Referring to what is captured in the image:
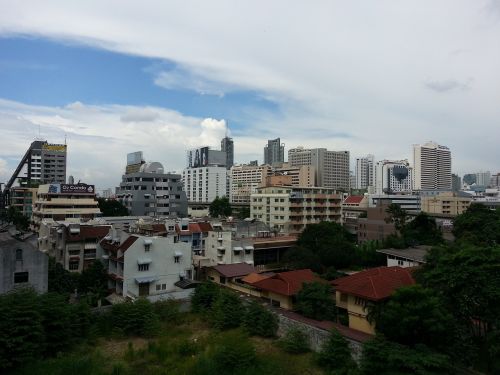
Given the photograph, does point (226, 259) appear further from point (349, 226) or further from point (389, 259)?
point (349, 226)

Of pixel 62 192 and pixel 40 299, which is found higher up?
pixel 62 192

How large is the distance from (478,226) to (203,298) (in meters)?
25.8

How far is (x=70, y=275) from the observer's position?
3148 centimetres

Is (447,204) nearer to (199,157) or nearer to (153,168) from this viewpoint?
(153,168)

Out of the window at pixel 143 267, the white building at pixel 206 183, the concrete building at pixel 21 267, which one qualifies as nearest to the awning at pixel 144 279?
the window at pixel 143 267

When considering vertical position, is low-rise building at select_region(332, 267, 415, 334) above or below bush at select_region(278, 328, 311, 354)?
above

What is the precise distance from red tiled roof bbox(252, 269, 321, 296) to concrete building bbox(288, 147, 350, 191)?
123m

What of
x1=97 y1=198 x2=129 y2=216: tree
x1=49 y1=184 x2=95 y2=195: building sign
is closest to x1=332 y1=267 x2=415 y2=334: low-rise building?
x1=49 y1=184 x2=95 y2=195: building sign

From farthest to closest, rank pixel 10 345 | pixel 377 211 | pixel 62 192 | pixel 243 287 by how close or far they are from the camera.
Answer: pixel 377 211 → pixel 62 192 → pixel 243 287 → pixel 10 345

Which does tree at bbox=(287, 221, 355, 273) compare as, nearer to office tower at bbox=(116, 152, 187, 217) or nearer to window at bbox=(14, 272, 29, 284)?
window at bbox=(14, 272, 29, 284)

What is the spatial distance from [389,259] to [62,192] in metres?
43.5

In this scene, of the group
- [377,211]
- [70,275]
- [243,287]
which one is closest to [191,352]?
[243,287]

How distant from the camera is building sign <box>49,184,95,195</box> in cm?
5531

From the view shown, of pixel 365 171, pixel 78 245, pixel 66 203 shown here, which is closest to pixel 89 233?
pixel 78 245
